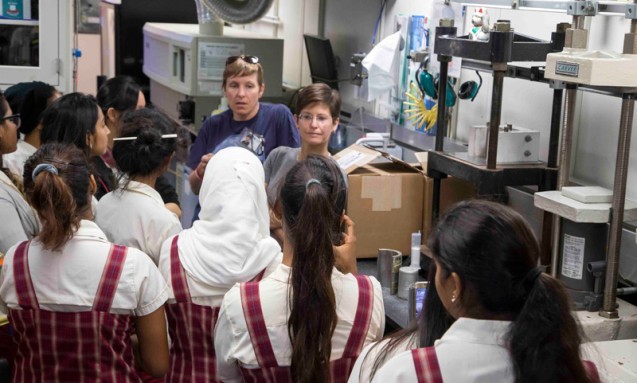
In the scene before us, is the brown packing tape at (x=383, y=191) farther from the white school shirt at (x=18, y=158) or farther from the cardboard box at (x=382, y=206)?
the white school shirt at (x=18, y=158)

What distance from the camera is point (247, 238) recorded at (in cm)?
197

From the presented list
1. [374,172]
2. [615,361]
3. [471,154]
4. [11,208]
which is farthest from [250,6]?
[615,361]

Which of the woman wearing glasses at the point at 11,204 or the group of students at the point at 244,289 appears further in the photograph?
the woman wearing glasses at the point at 11,204

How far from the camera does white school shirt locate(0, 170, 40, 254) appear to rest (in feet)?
7.38

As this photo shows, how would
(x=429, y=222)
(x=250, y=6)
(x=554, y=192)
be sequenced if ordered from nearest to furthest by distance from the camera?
(x=554, y=192) < (x=429, y=222) < (x=250, y=6)

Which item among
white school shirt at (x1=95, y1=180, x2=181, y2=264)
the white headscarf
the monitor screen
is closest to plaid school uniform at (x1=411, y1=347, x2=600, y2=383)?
the white headscarf

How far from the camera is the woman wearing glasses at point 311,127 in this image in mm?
2842

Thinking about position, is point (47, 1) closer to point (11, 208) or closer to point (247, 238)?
point (11, 208)

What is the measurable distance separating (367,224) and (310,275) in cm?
126

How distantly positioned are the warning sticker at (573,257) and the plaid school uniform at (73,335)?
115cm

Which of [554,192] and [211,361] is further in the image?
[554,192]

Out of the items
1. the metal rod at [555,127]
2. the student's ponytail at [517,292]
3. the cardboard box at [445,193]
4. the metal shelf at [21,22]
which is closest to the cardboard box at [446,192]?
the cardboard box at [445,193]

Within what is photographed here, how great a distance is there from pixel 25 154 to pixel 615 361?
74.1 inches

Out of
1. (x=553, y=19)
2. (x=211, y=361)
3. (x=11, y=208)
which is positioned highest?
(x=553, y=19)
